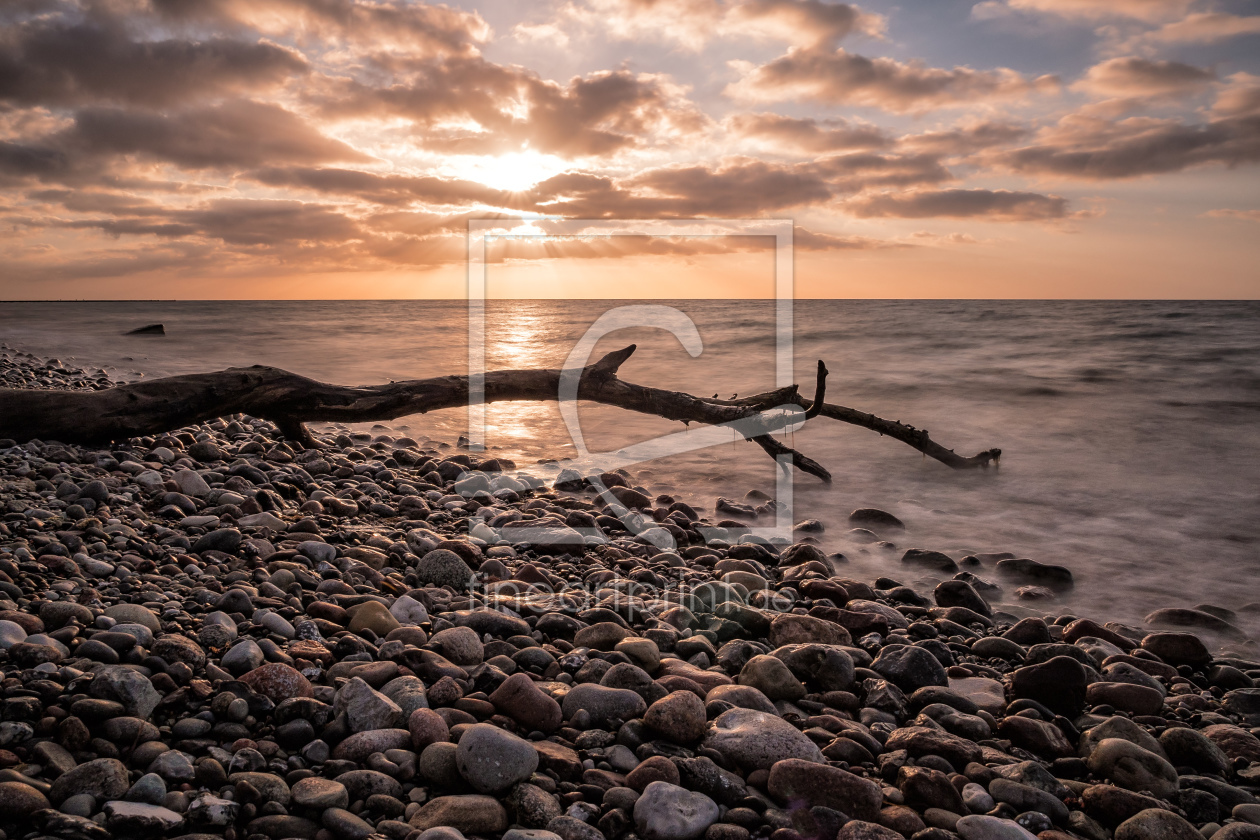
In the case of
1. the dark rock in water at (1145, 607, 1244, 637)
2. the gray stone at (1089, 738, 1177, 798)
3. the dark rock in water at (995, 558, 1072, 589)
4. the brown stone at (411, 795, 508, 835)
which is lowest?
the dark rock in water at (1145, 607, 1244, 637)

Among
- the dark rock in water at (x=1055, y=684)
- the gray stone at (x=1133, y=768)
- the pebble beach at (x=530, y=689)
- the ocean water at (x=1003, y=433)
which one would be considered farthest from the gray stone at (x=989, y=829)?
the ocean water at (x=1003, y=433)

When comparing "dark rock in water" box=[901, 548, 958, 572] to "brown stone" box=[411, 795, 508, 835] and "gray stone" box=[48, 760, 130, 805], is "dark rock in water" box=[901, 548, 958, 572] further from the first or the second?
"gray stone" box=[48, 760, 130, 805]

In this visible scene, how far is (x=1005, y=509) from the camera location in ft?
20.7

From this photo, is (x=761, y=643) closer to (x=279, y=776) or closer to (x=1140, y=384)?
(x=279, y=776)

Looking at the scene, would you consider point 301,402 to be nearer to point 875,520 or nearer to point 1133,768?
point 875,520

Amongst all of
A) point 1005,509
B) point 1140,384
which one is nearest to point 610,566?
point 1005,509

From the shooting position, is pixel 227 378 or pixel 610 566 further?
pixel 227 378

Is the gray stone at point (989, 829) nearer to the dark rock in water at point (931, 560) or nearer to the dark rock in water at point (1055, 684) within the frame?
the dark rock in water at point (1055, 684)

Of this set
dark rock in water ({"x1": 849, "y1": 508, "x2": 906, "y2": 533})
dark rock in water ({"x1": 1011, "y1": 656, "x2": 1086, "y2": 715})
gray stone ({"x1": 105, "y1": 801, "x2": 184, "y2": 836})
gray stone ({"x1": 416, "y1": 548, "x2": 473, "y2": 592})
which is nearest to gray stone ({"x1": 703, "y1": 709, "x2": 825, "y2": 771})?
dark rock in water ({"x1": 1011, "y1": 656, "x2": 1086, "y2": 715})

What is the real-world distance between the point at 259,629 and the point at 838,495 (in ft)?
17.8

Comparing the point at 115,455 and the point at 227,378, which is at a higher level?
the point at 227,378

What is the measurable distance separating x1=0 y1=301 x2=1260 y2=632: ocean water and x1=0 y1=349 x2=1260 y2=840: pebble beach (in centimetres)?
120

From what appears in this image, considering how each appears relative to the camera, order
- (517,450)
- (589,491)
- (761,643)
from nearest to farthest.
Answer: (761,643) → (589,491) → (517,450)

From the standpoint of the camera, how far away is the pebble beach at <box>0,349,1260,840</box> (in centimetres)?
180
